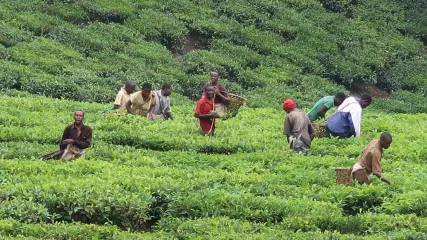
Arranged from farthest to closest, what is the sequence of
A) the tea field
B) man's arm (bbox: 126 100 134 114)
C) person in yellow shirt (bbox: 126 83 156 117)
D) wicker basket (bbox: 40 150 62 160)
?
man's arm (bbox: 126 100 134 114) → person in yellow shirt (bbox: 126 83 156 117) → wicker basket (bbox: 40 150 62 160) → the tea field

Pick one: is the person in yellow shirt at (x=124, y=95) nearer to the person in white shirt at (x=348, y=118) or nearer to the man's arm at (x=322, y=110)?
the man's arm at (x=322, y=110)

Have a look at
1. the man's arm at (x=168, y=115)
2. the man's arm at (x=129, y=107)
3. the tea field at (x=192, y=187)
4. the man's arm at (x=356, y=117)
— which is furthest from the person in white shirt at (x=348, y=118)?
the man's arm at (x=129, y=107)

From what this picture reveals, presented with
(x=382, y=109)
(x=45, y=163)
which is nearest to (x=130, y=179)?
(x=45, y=163)

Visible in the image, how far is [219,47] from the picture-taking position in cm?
3875

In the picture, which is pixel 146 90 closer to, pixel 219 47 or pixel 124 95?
pixel 124 95

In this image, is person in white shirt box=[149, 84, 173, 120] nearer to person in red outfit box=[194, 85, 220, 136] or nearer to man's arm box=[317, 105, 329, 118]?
person in red outfit box=[194, 85, 220, 136]

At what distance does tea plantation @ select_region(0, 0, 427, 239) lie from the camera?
16.0 metres

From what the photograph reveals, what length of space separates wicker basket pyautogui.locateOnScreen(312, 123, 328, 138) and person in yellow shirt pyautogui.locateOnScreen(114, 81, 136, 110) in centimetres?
484

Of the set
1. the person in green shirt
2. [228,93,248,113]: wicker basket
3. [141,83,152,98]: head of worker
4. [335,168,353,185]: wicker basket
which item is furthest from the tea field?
[228,93,248,113]: wicker basket

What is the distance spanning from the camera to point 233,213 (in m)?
16.4

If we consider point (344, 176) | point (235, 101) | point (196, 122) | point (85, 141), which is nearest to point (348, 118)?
point (235, 101)

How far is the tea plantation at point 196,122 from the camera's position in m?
16.0

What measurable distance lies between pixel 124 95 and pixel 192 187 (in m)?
7.25

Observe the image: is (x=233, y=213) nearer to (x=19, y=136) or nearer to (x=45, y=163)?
(x=45, y=163)
